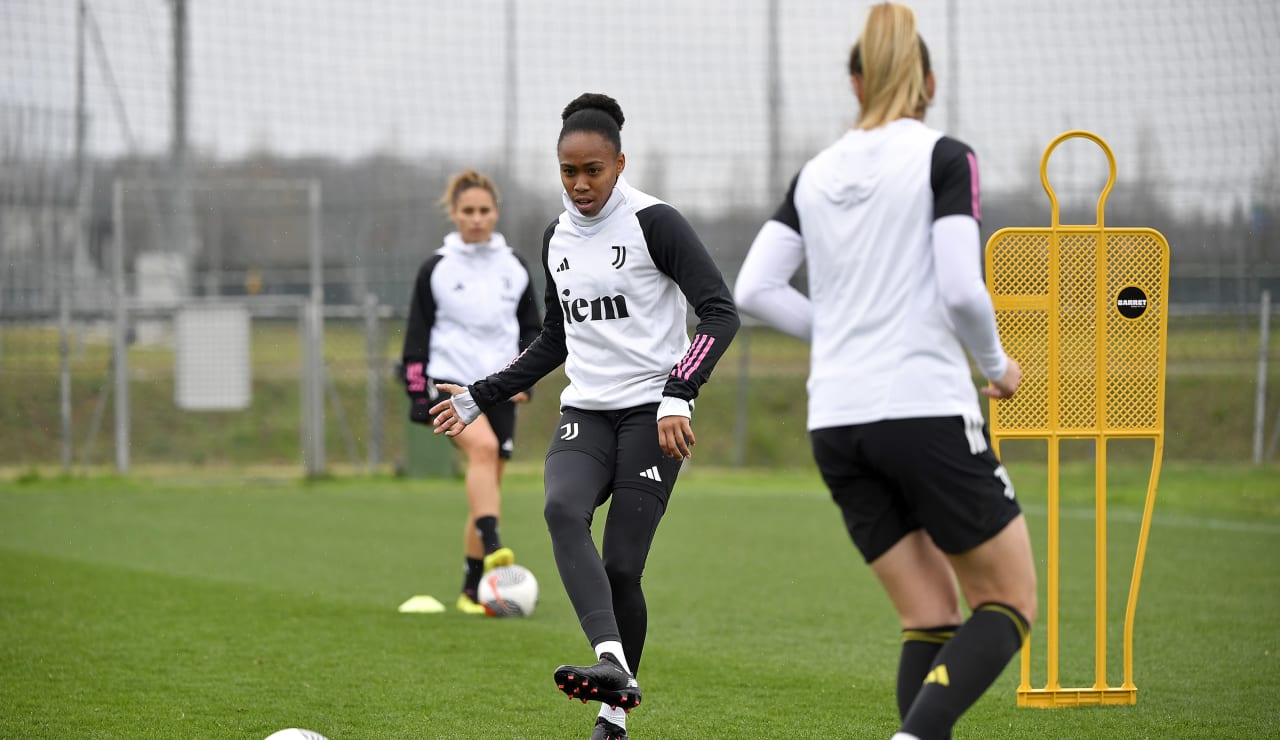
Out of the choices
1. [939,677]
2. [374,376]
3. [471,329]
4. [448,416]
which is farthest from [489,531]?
[374,376]

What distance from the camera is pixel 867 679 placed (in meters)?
6.18

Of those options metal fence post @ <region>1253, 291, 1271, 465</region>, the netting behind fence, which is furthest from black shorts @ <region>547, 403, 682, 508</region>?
metal fence post @ <region>1253, 291, 1271, 465</region>

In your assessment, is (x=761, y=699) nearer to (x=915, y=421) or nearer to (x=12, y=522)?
(x=915, y=421)

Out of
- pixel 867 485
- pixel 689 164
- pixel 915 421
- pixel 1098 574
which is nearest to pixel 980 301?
pixel 915 421

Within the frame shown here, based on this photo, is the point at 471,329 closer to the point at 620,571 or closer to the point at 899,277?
the point at 620,571

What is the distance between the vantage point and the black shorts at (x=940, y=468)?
332cm

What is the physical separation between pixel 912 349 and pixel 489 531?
16.3 feet

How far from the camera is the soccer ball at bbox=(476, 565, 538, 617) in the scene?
25.6 feet

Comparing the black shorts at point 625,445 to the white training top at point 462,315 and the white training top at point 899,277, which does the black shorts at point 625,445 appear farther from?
the white training top at point 462,315

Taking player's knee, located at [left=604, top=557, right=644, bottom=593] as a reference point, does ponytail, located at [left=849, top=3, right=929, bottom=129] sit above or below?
above

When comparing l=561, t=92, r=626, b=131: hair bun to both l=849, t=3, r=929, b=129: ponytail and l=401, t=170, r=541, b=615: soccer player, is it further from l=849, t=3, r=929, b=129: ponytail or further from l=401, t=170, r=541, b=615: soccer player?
l=401, t=170, r=541, b=615: soccer player

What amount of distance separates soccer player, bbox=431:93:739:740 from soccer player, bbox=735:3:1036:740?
1.18 m

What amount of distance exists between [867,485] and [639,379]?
1.48 metres

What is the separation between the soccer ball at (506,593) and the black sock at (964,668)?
14.9ft
